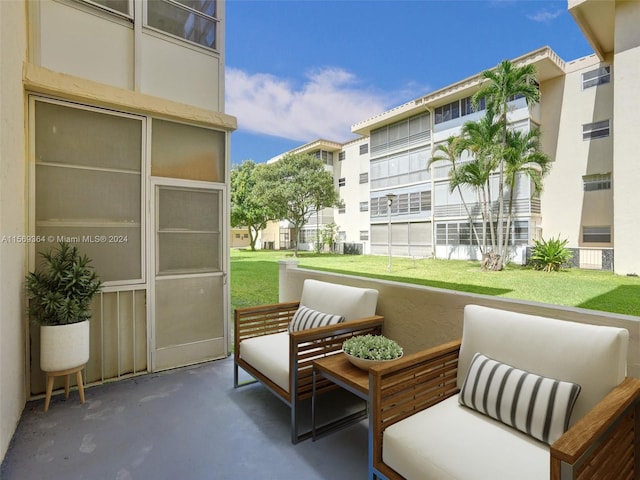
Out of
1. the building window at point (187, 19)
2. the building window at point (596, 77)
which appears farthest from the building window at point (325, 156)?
the building window at point (187, 19)

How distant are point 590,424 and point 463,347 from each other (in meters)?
0.80

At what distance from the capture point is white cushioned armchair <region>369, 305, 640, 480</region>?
1.24 metres

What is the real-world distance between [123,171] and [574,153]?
589 inches

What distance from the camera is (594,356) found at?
142cm

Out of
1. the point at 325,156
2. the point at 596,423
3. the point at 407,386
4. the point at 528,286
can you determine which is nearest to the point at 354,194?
the point at 325,156

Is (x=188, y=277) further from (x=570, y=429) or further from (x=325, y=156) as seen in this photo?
(x=325, y=156)

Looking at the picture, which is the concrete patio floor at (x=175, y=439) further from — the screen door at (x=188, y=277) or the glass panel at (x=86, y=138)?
the glass panel at (x=86, y=138)

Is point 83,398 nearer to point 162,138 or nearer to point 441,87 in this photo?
point 162,138

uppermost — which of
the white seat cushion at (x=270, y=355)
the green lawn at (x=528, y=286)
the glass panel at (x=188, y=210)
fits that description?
the glass panel at (x=188, y=210)

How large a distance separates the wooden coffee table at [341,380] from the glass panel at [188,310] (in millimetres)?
1870

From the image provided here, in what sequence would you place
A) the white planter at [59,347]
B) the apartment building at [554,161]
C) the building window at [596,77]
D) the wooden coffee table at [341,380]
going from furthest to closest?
the building window at [596,77] → the apartment building at [554,161] → the white planter at [59,347] → the wooden coffee table at [341,380]

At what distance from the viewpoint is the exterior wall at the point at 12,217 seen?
6.73ft

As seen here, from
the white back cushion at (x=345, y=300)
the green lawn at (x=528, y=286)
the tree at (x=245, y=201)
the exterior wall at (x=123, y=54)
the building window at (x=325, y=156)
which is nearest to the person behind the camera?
the white back cushion at (x=345, y=300)

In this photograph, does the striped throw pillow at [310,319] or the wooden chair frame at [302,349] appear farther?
the striped throw pillow at [310,319]
